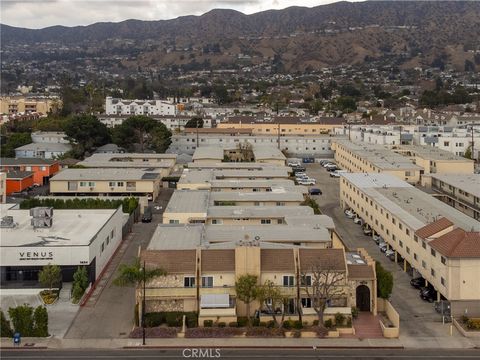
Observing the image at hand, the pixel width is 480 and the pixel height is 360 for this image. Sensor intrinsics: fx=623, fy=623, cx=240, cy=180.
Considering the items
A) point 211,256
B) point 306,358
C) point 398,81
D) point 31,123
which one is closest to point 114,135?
point 31,123

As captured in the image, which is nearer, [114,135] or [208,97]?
[114,135]

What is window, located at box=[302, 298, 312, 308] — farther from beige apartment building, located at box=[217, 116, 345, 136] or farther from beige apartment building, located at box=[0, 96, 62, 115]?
beige apartment building, located at box=[0, 96, 62, 115]

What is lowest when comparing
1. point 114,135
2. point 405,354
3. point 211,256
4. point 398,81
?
point 405,354

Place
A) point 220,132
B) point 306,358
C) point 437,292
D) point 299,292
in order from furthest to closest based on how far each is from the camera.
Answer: point 220,132, point 437,292, point 299,292, point 306,358

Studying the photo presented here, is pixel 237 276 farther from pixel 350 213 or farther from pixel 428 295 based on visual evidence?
pixel 350 213

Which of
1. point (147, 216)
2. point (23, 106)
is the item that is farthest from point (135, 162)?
point (23, 106)

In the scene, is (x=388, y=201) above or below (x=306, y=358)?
above

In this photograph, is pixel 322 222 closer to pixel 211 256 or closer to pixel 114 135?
pixel 211 256

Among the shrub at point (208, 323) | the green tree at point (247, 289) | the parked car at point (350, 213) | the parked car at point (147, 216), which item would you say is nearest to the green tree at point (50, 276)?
the shrub at point (208, 323)
